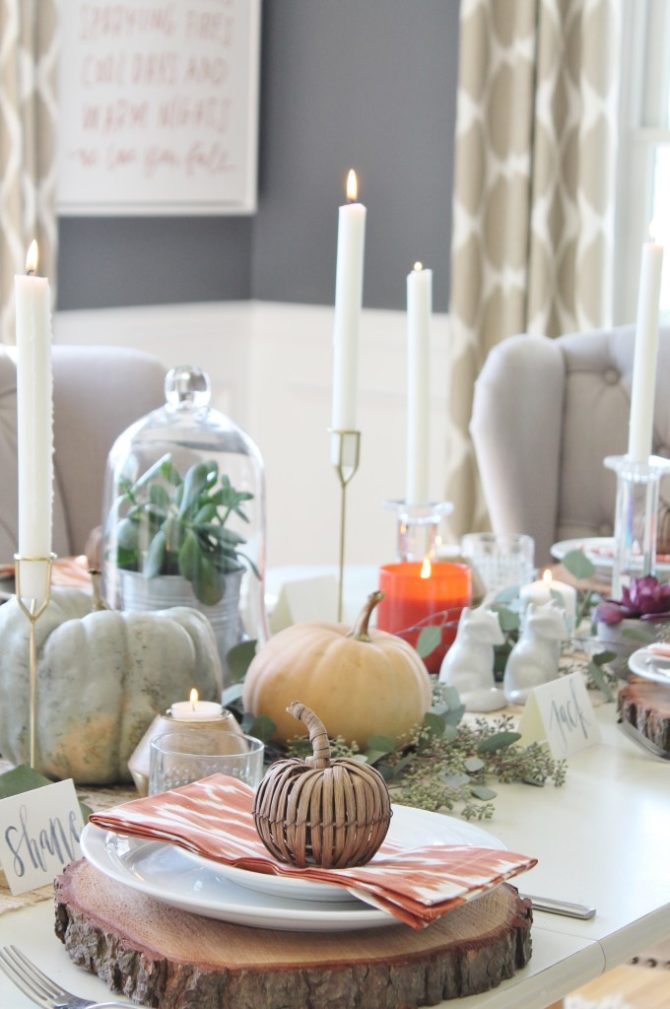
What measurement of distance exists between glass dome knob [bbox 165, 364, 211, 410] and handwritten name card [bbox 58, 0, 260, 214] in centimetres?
236

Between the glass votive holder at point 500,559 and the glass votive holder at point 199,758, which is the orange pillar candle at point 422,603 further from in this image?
the glass votive holder at point 199,758

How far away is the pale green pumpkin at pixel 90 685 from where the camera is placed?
3.71 ft

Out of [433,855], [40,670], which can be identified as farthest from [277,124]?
[433,855]

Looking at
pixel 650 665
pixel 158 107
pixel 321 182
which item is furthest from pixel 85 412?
pixel 321 182

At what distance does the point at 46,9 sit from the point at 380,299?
1141 mm

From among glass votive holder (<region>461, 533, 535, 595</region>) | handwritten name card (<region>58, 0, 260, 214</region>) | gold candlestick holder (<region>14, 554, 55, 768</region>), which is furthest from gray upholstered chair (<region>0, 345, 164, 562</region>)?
handwritten name card (<region>58, 0, 260, 214</region>)

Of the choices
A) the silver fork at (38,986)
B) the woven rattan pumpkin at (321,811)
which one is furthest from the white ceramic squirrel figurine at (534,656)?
the silver fork at (38,986)

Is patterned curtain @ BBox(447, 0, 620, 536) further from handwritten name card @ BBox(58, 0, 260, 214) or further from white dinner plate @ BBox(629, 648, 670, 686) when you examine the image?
white dinner plate @ BBox(629, 648, 670, 686)

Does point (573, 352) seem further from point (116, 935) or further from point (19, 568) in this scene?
point (116, 935)

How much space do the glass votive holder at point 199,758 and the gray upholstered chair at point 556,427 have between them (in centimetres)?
152

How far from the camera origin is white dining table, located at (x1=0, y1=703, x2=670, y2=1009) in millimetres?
835

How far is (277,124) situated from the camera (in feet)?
13.7

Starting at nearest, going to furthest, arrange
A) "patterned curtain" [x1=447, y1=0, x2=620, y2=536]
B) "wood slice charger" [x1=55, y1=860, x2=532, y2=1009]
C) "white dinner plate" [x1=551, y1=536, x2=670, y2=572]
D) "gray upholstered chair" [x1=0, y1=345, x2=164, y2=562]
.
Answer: "wood slice charger" [x1=55, y1=860, x2=532, y2=1009]
"white dinner plate" [x1=551, y1=536, x2=670, y2=572]
"gray upholstered chair" [x1=0, y1=345, x2=164, y2=562]
"patterned curtain" [x1=447, y1=0, x2=620, y2=536]

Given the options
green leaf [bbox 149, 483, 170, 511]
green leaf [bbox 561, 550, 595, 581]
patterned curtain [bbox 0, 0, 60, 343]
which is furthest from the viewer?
patterned curtain [bbox 0, 0, 60, 343]
